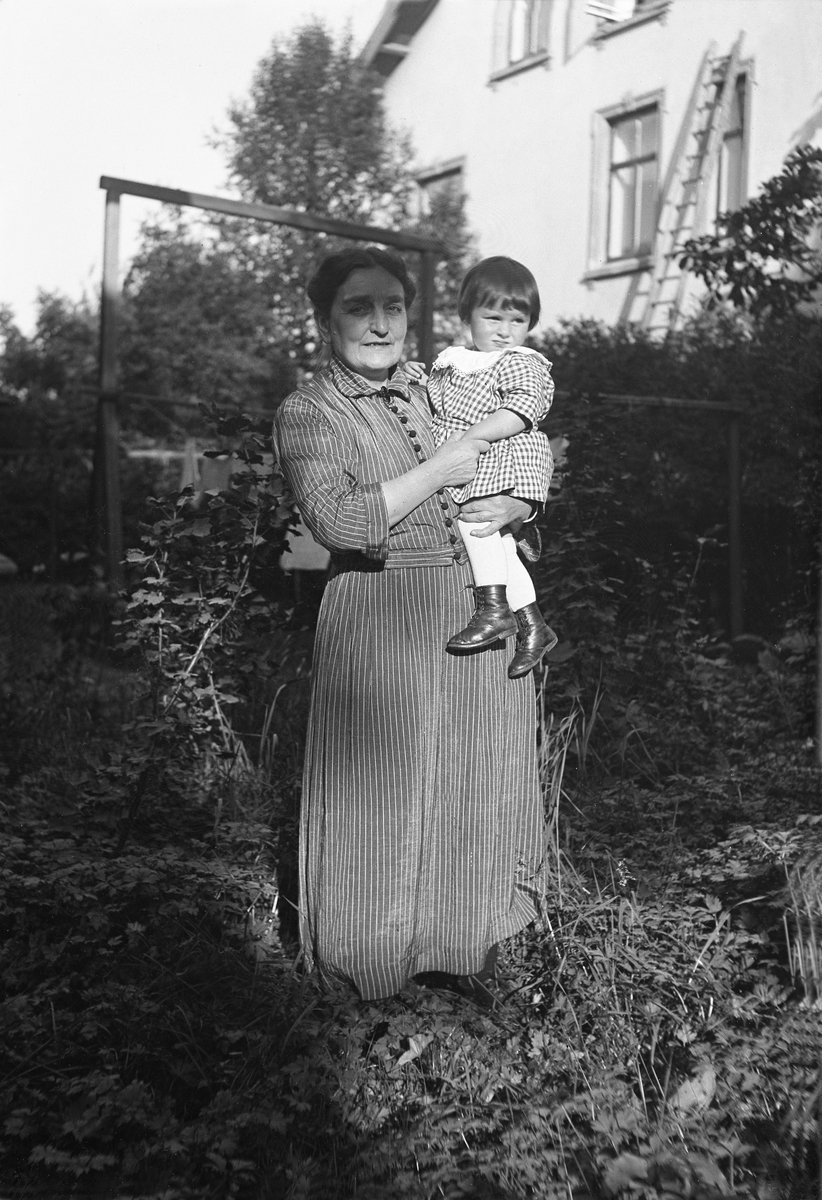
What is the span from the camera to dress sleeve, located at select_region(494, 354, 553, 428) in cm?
284

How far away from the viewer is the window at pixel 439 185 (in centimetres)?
628

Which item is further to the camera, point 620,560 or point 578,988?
point 620,560

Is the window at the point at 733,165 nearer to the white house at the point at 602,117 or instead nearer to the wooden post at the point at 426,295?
the white house at the point at 602,117

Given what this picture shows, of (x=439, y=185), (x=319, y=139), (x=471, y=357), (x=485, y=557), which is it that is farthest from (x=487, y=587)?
(x=319, y=139)

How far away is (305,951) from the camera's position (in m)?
2.96

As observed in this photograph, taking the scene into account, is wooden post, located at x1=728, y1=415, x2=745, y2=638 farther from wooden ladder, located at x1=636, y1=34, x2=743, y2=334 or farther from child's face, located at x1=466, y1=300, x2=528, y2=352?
child's face, located at x1=466, y1=300, x2=528, y2=352

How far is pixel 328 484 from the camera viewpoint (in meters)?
2.68

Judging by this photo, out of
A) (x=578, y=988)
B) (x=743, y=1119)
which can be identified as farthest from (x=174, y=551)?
(x=743, y=1119)

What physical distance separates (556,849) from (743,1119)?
93cm

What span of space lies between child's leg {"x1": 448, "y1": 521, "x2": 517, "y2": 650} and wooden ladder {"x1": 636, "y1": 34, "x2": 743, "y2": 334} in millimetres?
2668

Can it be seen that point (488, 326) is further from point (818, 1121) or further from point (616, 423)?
point (616, 423)

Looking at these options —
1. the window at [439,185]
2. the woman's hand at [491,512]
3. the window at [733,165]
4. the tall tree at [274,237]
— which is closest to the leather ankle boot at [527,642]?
the woman's hand at [491,512]

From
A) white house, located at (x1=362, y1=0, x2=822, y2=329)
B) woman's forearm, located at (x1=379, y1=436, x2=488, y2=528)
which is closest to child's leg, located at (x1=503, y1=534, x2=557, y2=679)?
woman's forearm, located at (x1=379, y1=436, x2=488, y2=528)

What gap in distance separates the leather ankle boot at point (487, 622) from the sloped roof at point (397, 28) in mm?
2678
